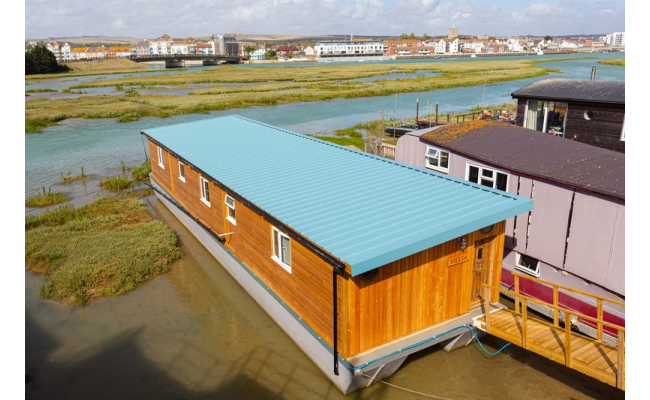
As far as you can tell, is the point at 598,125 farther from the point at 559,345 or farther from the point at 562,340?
the point at 559,345

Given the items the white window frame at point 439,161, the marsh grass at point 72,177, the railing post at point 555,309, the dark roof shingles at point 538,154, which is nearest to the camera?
the railing post at point 555,309

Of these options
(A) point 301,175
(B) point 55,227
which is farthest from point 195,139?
(A) point 301,175

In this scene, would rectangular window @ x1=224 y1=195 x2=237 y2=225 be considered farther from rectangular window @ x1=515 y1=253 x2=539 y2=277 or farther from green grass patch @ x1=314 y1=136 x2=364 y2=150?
green grass patch @ x1=314 y1=136 x2=364 y2=150

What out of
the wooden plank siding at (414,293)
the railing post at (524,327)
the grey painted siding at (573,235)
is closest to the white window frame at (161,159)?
the wooden plank siding at (414,293)

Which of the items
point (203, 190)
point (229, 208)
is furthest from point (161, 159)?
point (229, 208)

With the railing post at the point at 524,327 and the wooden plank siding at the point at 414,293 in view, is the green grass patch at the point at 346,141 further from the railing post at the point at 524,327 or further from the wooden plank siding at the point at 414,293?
the railing post at the point at 524,327

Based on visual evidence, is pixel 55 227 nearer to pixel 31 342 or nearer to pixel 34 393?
pixel 31 342

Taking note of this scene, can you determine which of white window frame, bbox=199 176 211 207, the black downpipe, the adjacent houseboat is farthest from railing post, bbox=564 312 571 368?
white window frame, bbox=199 176 211 207
